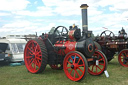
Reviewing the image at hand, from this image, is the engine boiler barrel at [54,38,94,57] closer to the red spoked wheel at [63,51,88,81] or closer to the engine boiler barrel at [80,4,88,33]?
the red spoked wheel at [63,51,88,81]

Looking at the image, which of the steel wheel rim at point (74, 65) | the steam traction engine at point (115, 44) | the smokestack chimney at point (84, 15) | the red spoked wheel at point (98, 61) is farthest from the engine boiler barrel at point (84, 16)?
the steel wheel rim at point (74, 65)

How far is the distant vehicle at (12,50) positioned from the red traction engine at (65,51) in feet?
8.17

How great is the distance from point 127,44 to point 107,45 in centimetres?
111

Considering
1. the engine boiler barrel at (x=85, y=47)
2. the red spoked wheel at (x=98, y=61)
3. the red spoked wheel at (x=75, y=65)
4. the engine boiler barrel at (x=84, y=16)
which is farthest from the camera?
the engine boiler barrel at (x=84, y=16)

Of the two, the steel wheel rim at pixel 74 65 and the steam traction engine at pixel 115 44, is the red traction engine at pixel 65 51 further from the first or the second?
the steam traction engine at pixel 115 44

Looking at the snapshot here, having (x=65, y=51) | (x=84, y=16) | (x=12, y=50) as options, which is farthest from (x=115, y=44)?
(x=12, y=50)

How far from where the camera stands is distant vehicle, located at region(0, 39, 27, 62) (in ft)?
29.4

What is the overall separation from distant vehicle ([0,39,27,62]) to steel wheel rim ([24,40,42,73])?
7.78 feet

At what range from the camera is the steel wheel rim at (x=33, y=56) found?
20.6 ft

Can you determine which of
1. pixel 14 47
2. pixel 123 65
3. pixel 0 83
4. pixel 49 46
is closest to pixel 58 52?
pixel 49 46

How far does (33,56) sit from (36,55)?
18 centimetres

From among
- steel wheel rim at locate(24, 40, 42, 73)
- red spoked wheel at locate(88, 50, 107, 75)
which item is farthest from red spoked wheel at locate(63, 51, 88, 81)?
steel wheel rim at locate(24, 40, 42, 73)

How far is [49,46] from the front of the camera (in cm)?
635

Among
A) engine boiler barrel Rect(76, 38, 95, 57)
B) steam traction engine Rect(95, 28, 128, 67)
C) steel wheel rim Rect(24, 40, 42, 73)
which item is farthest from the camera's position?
steam traction engine Rect(95, 28, 128, 67)
